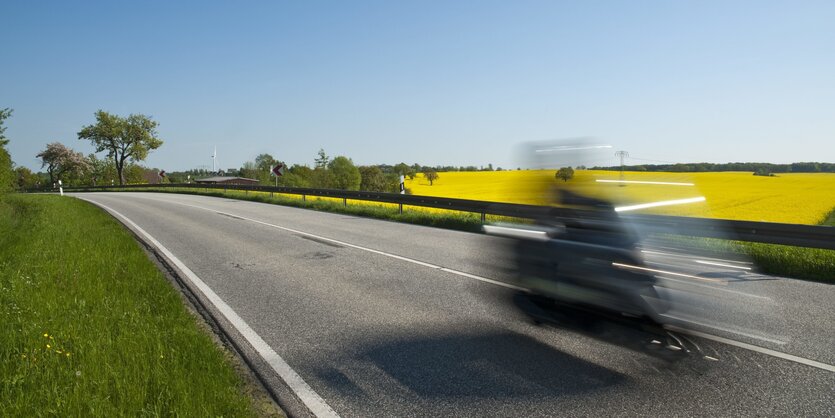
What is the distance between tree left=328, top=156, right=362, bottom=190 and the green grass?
86789mm

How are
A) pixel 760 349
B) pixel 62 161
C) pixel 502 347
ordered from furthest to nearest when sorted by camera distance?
pixel 62 161 → pixel 502 347 → pixel 760 349

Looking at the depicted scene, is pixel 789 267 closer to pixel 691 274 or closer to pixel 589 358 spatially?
pixel 691 274

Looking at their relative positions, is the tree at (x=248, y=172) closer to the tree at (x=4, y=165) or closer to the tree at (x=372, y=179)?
the tree at (x=372, y=179)

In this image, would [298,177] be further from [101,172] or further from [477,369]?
[477,369]

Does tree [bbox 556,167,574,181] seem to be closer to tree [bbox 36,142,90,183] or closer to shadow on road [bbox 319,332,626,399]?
shadow on road [bbox 319,332,626,399]

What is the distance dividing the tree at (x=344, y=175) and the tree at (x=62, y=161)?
1764 inches

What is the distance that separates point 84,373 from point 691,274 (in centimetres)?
473

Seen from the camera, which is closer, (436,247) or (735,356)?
(735,356)

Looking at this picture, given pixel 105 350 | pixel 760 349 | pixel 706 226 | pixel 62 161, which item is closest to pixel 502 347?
pixel 760 349

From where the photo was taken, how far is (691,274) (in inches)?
142

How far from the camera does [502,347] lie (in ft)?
13.4

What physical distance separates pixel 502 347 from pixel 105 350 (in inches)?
134

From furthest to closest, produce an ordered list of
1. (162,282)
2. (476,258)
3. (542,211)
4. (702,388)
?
(476,258)
(162,282)
(542,211)
(702,388)

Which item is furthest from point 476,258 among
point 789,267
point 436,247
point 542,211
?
point 789,267
